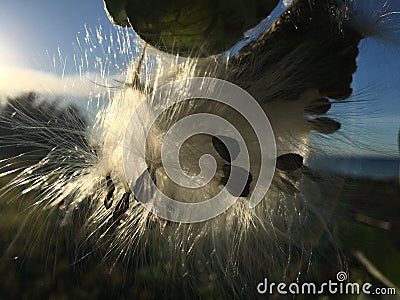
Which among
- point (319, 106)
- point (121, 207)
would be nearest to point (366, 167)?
point (319, 106)

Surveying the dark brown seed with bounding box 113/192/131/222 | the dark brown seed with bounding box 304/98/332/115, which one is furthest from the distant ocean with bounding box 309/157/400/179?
the dark brown seed with bounding box 113/192/131/222

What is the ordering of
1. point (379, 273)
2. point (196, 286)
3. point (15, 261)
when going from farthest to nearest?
point (15, 261) < point (196, 286) < point (379, 273)

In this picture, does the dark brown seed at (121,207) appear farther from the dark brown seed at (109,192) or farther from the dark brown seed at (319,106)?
the dark brown seed at (319,106)

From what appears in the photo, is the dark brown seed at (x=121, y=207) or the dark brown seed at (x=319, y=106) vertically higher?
the dark brown seed at (x=319, y=106)

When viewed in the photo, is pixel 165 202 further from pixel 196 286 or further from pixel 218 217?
pixel 196 286

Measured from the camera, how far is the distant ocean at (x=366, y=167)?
0.44 m

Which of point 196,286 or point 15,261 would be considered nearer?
point 196,286

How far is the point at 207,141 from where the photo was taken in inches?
16.7

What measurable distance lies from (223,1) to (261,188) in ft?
0.56

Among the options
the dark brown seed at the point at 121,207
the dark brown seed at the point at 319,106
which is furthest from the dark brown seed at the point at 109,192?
the dark brown seed at the point at 319,106

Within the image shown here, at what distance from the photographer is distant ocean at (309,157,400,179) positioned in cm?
44

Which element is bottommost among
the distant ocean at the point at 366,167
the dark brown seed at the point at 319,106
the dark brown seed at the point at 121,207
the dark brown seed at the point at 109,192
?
the distant ocean at the point at 366,167

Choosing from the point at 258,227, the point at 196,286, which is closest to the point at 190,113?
the point at 258,227

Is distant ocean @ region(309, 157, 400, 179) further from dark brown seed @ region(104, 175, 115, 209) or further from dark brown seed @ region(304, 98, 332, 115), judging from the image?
dark brown seed @ region(104, 175, 115, 209)
